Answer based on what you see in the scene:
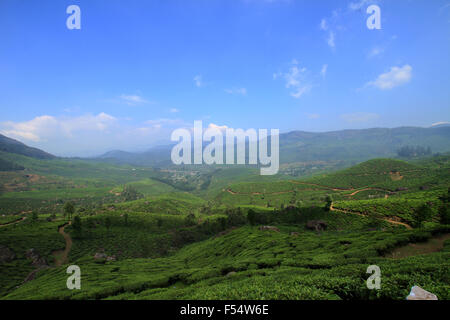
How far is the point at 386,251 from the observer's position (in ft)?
73.6

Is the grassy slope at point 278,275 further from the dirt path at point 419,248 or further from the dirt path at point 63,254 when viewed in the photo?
the dirt path at point 63,254

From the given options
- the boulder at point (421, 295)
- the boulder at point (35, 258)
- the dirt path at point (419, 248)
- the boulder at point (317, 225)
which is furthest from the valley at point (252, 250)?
the boulder at point (421, 295)

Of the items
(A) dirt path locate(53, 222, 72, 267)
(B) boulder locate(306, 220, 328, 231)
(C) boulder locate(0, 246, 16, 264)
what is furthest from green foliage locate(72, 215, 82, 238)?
(B) boulder locate(306, 220, 328, 231)

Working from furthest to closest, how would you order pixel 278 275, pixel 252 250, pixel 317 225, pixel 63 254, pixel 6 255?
pixel 317 225
pixel 63 254
pixel 6 255
pixel 252 250
pixel 278 275

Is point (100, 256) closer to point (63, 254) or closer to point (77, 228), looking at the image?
point (63, 254)

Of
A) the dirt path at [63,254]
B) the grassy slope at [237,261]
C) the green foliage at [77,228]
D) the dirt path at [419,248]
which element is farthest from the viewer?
the green foliage at [77,228]

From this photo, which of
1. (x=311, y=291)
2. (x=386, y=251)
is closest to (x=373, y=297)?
(x=311, y=291)

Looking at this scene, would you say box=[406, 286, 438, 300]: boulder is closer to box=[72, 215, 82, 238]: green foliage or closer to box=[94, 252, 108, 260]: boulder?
box=[94, 252, 108, 260]: boulder

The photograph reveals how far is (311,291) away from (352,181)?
5609 inches

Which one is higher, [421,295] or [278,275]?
[421,295]

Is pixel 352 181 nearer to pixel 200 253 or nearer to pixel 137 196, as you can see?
pixel 200 253

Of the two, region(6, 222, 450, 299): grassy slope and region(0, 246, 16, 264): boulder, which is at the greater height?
region(6, 222, 450, 299): grassy slope

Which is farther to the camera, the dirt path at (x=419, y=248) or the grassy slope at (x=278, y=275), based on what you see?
the dirt path at (x=419, y=248)

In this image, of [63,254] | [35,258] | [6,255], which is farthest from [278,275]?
[6,255]
